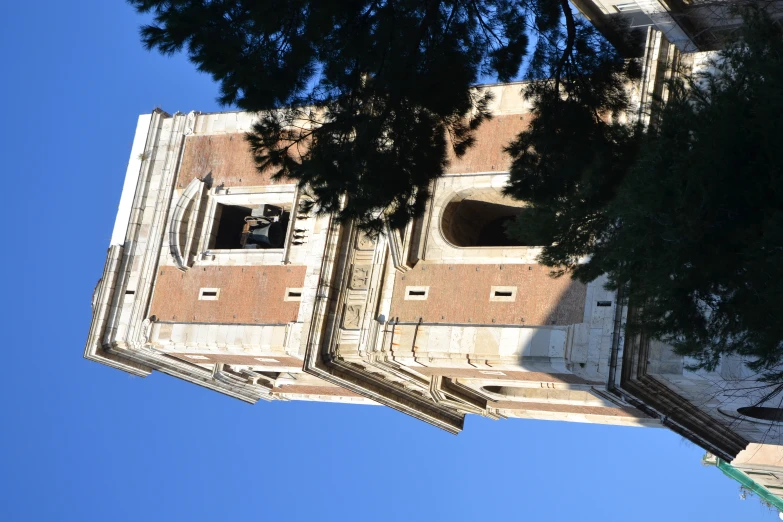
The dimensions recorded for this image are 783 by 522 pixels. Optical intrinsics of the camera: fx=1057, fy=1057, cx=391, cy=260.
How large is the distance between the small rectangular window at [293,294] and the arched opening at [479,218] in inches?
128

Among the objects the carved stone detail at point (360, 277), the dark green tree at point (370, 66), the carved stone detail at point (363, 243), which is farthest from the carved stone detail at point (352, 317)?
the dark green tree at point (370, 66)

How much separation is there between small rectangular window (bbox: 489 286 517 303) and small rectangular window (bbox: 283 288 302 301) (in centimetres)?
409

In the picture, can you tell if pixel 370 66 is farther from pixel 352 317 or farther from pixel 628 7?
pixel 628 7

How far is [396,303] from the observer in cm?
2091

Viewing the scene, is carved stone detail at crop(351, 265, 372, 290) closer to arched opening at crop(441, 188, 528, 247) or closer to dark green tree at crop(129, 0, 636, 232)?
arched opening at crop(441, 188, 528, 247)

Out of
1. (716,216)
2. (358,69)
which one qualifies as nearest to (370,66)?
(358,69)

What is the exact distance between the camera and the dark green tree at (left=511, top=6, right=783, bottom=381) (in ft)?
37.7

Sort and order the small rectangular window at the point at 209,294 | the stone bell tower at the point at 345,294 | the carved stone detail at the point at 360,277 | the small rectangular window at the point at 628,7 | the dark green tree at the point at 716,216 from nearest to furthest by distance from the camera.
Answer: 1. the dark green tree at the point at 716,216
2. the stone bell tower at the point at 345,294
3. the carved stone detail at the point at 360,277
4. the small rectangular window at the point at 209,294
5. the small rectangular window at the point at 628,7

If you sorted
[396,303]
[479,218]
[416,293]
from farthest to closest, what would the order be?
1. [479,218]
2. [396,303]
3. [416,293]

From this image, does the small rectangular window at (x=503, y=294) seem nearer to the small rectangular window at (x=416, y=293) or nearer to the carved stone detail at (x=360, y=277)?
the small rectangular window at (x=416, y=293)

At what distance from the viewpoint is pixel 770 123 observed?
37.3 ft

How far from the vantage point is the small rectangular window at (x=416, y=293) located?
20.7 metres

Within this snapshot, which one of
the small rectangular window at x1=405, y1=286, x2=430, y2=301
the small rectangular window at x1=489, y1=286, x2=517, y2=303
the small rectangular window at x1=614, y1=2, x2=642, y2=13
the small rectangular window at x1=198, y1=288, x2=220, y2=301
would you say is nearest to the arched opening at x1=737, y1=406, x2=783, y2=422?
the small rectangular window at x1=489, y1=286, x2=517, y2=303

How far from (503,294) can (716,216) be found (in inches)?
327
